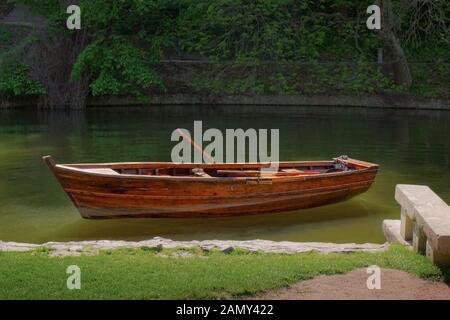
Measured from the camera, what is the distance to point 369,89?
28.6 meters

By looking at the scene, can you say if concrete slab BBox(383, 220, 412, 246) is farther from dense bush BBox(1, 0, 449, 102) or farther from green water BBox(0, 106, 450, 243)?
dense bush BBox(1, 0, 449, 102)

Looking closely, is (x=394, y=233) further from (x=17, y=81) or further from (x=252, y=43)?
(x=17, y=81)

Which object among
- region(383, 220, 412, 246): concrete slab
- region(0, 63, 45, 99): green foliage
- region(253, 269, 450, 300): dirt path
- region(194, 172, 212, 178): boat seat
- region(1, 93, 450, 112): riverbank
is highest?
region(0, 63, 45, 99): green foliage

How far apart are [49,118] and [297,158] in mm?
Answer: 12866

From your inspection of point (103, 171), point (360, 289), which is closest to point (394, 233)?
point (360, 289)

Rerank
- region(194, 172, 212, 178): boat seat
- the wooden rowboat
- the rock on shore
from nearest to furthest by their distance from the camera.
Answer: the rock on shore
the wooden rowboat
region(194, 172, 212, 178): boat seat

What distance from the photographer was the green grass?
629 centimetres

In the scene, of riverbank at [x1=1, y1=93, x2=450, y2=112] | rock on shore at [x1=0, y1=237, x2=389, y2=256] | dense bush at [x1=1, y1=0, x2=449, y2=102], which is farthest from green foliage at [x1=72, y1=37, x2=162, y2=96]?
rock on shore at [x1=0, y1=237, x2=389, y2=256]

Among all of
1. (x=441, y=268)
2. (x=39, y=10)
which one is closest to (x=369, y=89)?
(x=39, y=10)

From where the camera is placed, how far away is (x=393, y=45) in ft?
93.0

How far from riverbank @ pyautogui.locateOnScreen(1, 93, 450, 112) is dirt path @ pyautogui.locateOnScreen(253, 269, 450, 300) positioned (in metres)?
22.8

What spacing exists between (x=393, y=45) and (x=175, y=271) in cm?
2353

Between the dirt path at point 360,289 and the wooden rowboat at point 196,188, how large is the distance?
495 cm

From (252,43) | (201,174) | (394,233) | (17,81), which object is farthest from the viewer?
(252,43)
